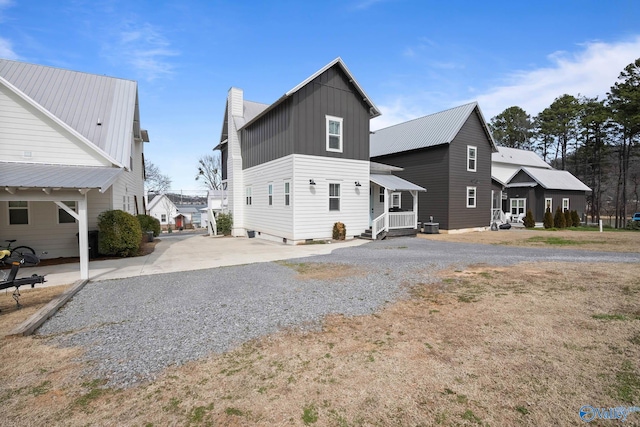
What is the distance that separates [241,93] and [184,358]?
787 inches

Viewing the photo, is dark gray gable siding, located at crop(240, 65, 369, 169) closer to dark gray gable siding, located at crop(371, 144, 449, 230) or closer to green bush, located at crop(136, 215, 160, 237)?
dark gray gable siding, located at crop(371, 144, 449, 230)

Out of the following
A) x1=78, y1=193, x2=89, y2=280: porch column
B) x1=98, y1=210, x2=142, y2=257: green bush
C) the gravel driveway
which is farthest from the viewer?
x1=98, y1=210, x2=142, y2=257: green bush

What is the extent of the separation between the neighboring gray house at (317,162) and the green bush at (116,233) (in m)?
6.45

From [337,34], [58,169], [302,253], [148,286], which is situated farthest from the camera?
[337,34]

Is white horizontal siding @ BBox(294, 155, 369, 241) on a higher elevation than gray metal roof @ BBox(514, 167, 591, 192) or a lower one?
lower

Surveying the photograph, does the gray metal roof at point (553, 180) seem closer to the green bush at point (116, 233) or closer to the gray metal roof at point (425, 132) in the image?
the gray metal roof at point (425, 132)

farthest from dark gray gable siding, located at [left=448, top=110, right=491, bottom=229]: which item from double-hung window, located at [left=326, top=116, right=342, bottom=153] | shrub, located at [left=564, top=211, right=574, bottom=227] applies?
shrub, located at [left=564, top=211, right=574, bottom=227]

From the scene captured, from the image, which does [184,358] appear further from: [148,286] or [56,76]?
[56,76]

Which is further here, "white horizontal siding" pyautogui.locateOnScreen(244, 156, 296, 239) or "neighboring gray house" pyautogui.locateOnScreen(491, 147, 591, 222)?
"neighboring gray house" pyautogui.locateOnScreen(491, 147, 591, 222)

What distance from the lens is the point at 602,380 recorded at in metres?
3.10

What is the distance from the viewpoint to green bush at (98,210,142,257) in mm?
11062

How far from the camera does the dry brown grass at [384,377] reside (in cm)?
271

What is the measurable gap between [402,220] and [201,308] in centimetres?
1366

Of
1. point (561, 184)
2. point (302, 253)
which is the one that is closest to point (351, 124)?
point (302, 253)
